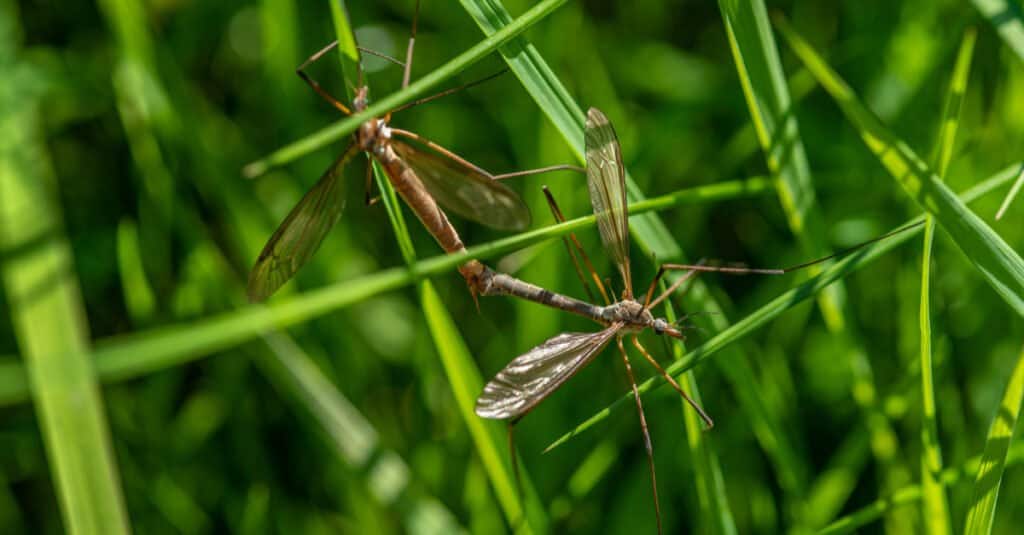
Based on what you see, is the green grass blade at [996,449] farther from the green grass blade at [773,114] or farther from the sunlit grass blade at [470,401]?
the sunlit grass blade at [470,401]

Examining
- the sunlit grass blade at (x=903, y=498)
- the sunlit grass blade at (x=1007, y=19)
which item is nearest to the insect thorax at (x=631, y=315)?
the sunlit grass blade at (x=903, y=498)

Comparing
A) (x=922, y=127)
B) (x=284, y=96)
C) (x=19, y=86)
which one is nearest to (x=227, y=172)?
(x=284, y=96)

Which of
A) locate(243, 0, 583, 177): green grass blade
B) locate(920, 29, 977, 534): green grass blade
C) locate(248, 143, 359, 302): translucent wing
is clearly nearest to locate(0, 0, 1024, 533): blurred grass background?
locate(920, 29, 977, 534): green grass blade

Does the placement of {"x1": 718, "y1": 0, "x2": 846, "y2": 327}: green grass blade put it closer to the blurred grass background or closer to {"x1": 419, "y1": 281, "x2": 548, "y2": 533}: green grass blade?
the blurred grass background

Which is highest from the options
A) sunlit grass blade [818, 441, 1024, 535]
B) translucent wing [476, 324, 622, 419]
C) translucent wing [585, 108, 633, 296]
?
translucent wing [585, 108, 633, 296]

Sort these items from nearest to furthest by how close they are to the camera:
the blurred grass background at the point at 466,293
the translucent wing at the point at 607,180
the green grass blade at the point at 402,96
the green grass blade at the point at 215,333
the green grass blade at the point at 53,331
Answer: the green grass blade at the point at 215,333 → the green grass blade at the point at 402,96 → the green grass blade at the point at 53,331 → the translucent wing at the point at 607,180 → the blurred grass background at the point at 466,293

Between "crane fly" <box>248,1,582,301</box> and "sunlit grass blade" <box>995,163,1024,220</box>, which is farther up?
"crane fly" <box>248,1,582,301</box>

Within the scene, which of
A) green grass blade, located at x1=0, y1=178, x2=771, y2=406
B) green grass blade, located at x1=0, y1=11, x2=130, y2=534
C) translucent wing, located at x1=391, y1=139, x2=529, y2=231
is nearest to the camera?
green grass blade, located at x1=0, y1=178, x2=771, y2=406
